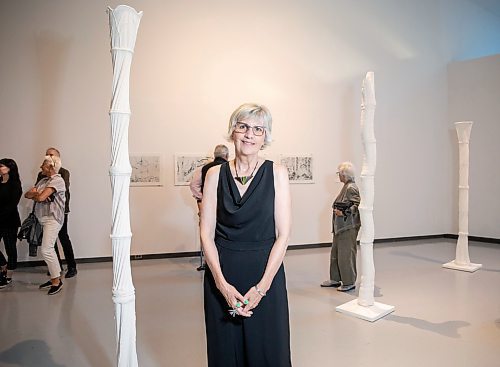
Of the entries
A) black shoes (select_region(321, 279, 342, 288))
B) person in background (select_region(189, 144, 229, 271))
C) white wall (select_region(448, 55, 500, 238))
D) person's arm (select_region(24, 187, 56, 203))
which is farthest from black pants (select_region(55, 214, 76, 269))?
white wall (select_region(448, 55, 500, 238))

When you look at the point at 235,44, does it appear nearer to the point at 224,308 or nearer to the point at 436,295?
the point at 436,295

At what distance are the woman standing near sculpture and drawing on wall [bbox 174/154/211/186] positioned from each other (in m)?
2.98

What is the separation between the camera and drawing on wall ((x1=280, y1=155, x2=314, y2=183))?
26.3 ft

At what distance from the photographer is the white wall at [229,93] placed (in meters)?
6.75

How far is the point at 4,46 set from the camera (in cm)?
658

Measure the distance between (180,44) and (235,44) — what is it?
1.05 metres

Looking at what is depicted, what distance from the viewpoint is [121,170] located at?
2.38 m

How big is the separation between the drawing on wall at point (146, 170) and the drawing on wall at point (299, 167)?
242 cm

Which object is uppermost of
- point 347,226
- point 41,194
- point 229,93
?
point 229,93

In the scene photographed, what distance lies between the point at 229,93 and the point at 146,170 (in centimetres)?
212

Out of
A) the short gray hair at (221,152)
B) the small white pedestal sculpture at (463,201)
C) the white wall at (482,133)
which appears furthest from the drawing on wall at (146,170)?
the white wall at (482,133)

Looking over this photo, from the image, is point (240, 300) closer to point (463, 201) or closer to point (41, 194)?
point (41, 194)

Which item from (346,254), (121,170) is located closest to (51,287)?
(121,170)

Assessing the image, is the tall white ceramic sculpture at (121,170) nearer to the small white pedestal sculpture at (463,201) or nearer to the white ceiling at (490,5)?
the small white pedestal sculpture at (463,201)
